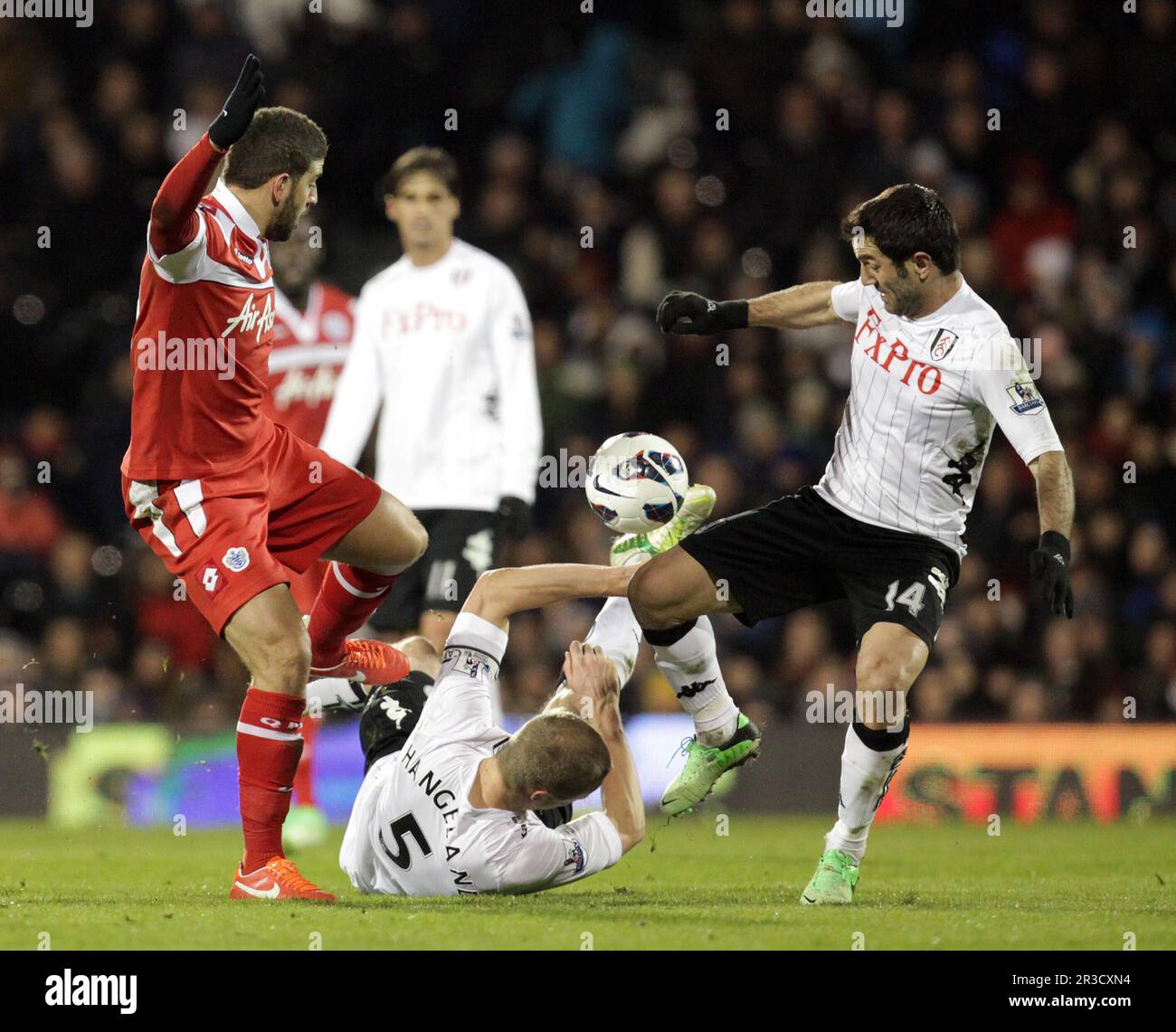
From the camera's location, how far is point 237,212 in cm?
575

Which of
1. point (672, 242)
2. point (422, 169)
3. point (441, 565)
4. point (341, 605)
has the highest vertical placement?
point (672, 242)

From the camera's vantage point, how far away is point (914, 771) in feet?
32.2

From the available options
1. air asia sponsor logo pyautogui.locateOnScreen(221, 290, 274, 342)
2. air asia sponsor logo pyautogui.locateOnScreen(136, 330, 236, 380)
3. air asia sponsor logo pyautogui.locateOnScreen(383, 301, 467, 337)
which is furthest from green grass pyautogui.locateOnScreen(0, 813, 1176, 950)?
air asia sponsor logo pyautogui.locateOnScreen(383, 301, 467, 337)

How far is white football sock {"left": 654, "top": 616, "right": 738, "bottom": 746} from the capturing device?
251 inches

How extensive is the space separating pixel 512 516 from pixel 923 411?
8.32ft

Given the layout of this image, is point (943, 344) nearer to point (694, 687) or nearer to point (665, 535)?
point (665, 535)

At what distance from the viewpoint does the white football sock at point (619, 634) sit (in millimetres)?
6289

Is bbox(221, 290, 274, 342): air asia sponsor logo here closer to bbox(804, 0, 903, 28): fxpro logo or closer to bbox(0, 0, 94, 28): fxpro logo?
bbox(0, 0, 94, 28): fxpro logo

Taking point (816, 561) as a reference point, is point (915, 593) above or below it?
below

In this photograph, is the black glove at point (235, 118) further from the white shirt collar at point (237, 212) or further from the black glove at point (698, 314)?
the black glove at point (698, 314)

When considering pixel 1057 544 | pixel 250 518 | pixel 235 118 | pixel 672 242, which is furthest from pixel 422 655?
pixel 672 242
